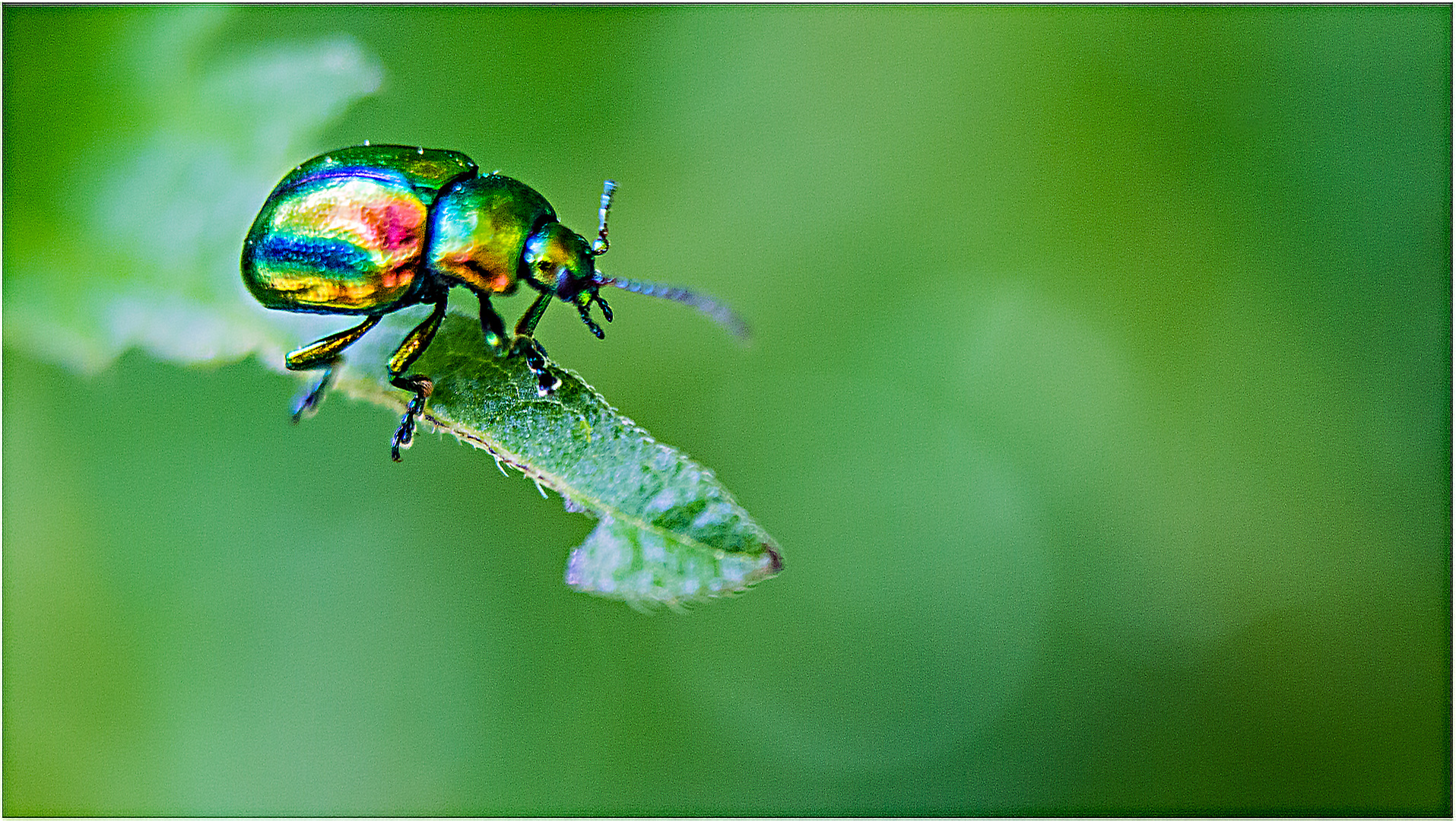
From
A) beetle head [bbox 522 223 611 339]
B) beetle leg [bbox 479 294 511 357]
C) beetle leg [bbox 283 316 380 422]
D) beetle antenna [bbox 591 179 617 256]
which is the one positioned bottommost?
beetle leg [bbox 283 316 380 422]

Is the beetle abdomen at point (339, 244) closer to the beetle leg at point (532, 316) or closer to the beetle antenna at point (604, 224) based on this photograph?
the beetle leg at point (532, 316)

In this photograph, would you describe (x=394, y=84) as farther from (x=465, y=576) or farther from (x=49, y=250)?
(x=465, y=576)

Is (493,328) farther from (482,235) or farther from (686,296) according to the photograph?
(686,296)

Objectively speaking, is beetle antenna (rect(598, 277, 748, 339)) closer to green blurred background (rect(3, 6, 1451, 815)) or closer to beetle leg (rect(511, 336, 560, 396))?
beetle leg (rect(511, 336, 560, 396))

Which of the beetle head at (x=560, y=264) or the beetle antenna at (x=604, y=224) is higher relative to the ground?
the beetle antenna at (x=604, y=224)

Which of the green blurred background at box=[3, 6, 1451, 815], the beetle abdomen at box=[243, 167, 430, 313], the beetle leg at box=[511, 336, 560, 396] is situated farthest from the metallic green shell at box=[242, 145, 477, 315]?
the green blurred background at box=[3, 6, 1451, 815]

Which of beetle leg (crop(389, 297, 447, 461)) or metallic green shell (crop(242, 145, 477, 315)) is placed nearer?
beetle leg (crop(389, 297, 447, 461))

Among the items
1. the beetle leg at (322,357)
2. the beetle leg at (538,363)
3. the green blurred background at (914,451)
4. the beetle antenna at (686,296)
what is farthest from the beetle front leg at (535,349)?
the green blurred background at (914,451)
